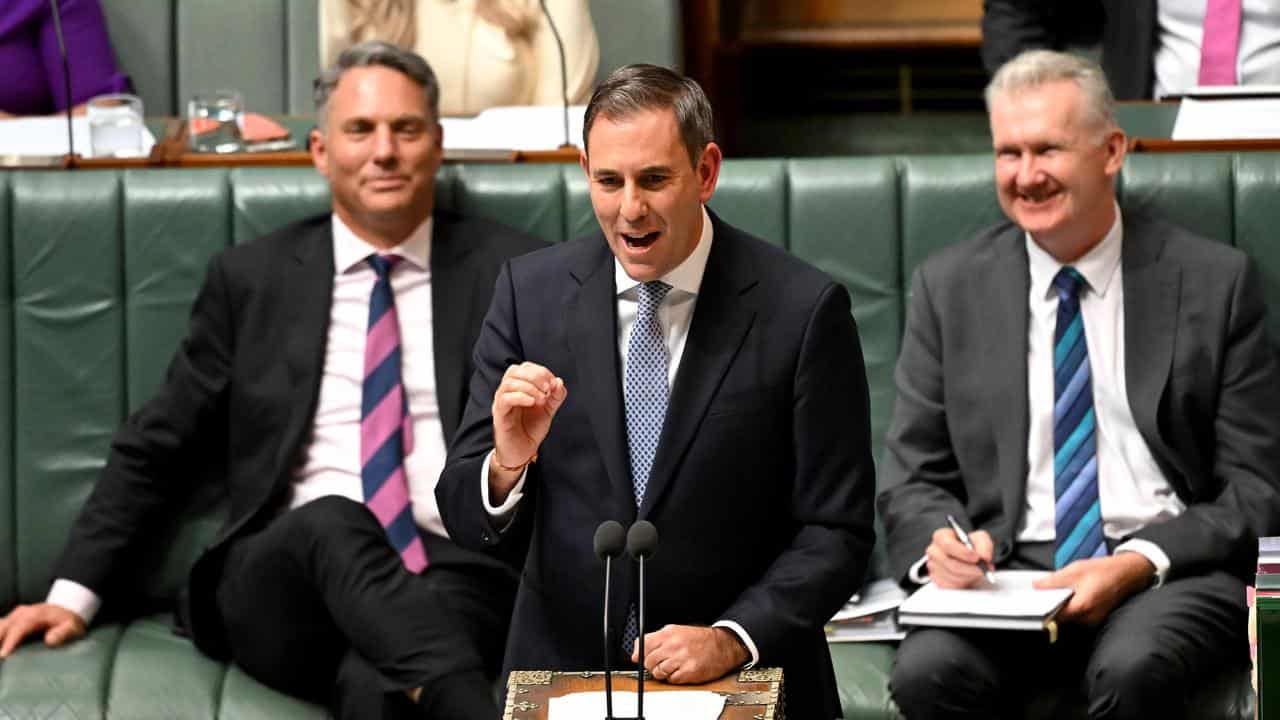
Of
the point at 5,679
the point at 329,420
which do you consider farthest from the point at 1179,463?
the point at 5,679

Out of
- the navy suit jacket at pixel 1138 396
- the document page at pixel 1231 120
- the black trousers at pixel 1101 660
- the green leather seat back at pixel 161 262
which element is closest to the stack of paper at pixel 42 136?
the green leather seat back at pixel 161 262

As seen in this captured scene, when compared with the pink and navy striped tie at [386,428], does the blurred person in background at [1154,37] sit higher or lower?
higher

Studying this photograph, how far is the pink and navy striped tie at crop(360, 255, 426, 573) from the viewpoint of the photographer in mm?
3131

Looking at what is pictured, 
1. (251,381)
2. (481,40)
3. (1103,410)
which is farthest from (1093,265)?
(481,40)

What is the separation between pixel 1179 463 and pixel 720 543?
3.55ft

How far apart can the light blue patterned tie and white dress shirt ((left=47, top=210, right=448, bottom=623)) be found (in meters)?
0.98

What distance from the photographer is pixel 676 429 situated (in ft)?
7.10

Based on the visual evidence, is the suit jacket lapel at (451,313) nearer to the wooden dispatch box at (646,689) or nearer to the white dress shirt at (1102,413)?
the white dress shirt at (1102,413)

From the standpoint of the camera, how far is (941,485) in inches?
122

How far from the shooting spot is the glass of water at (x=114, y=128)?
140 inches

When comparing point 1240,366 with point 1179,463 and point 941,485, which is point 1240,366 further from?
point 941,485

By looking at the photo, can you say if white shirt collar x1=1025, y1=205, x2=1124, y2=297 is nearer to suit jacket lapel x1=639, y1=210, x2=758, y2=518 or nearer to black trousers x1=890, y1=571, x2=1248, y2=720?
black trousers x1=890, y1=571, x2=1248, y2=720

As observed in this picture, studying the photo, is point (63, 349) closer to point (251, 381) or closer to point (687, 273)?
point (251, 381)

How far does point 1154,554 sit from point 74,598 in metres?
1.75
